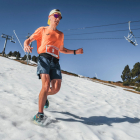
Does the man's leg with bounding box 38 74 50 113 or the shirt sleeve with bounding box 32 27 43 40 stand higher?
the shirt sleeve with bounding box 32 27 43 40

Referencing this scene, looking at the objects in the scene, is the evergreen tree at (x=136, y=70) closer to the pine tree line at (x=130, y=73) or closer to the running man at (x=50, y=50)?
the pine tree line at (x=130, y=73)

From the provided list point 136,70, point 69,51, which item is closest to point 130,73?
point 136,70

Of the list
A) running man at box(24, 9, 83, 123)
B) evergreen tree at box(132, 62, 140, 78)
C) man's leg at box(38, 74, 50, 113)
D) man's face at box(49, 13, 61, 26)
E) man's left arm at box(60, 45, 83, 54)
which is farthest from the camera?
evergreen tree at box(132, 62, 140, 78)

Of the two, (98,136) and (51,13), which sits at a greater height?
(51,13)

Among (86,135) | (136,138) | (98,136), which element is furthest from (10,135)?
(136,138)

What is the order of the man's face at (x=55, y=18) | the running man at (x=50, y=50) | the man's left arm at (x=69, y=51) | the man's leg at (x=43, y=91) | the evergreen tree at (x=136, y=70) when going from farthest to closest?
1. the evergreen tree at (x=136, y=70)
2. the man's left arm at (x=69, y=51)
3. the man's face at (x=55, y=18)
4. the running man at (x=50, y=50)
5. the man's leg at (x=43, y=91)

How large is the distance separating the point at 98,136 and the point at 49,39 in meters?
2.24

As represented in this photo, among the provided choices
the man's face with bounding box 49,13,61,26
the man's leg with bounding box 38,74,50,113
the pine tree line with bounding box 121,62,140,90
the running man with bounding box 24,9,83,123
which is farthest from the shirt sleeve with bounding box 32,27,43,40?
the pine tree line with bounding box 121,62,140,90

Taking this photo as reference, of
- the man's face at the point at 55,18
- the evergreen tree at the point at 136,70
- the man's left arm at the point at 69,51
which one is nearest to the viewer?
the man's face at the point at 55,18

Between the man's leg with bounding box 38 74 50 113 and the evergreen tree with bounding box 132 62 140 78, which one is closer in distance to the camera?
the man's leg with bounding box 38 74 50 113

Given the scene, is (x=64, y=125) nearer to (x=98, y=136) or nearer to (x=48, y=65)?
(x=98, y=136)

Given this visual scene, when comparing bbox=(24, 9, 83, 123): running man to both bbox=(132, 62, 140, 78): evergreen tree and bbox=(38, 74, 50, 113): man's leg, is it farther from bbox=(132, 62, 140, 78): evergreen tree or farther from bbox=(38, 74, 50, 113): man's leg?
bbox=(132, 62, 140, 78): evergreen tree

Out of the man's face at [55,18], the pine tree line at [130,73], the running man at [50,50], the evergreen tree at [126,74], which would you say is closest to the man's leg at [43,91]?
the running man at [50,50]

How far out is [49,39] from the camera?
9.52 feet
